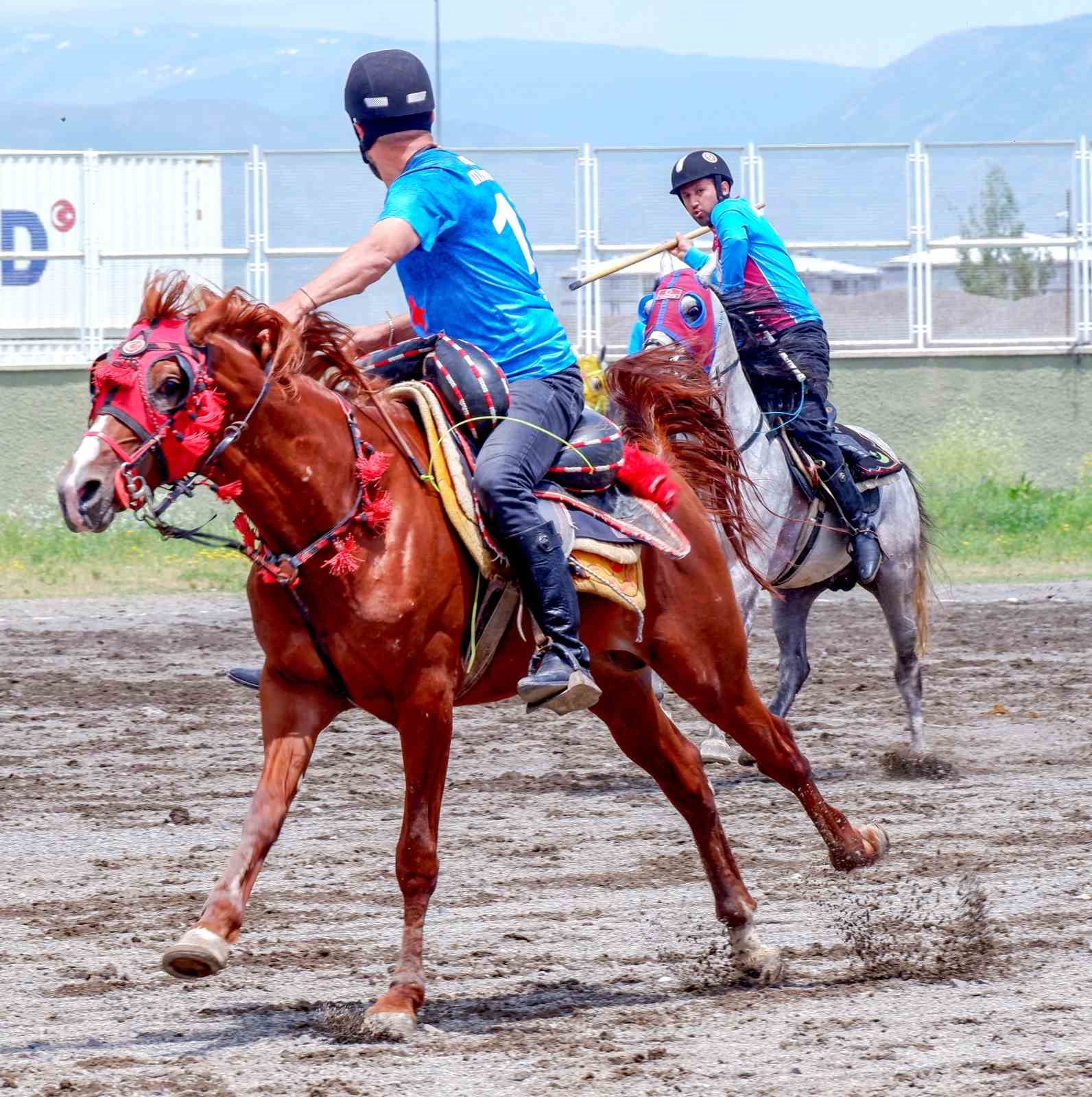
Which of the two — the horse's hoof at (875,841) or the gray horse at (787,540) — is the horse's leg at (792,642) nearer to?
the gray horse at (787,540)

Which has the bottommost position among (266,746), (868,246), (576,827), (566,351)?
(576,827)

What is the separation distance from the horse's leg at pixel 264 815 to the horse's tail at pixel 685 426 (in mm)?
1622

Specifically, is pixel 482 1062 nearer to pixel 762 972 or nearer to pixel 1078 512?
pixel 762 972

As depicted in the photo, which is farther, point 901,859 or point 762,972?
point 901,859

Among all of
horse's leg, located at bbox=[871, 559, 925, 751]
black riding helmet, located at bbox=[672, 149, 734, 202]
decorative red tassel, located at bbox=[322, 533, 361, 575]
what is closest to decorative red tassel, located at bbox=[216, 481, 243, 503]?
decorative red tassel, located at bbox=[322, 533, 361, 575]

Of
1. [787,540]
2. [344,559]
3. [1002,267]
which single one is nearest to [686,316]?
[787,540]

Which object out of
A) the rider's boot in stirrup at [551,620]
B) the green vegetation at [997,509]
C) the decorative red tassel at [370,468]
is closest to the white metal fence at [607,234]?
the green vegetation at [997,509]

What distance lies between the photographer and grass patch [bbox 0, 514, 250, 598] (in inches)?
647

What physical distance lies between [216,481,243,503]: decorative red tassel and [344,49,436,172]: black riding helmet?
115cm

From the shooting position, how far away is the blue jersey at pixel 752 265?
8.90 m

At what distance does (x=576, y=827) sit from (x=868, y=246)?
546 inches

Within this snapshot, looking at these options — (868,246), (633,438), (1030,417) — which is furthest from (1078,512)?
(633,438)

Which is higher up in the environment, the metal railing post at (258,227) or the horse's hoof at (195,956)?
the metal railing post at (258,227)

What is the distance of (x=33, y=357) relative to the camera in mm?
19500
